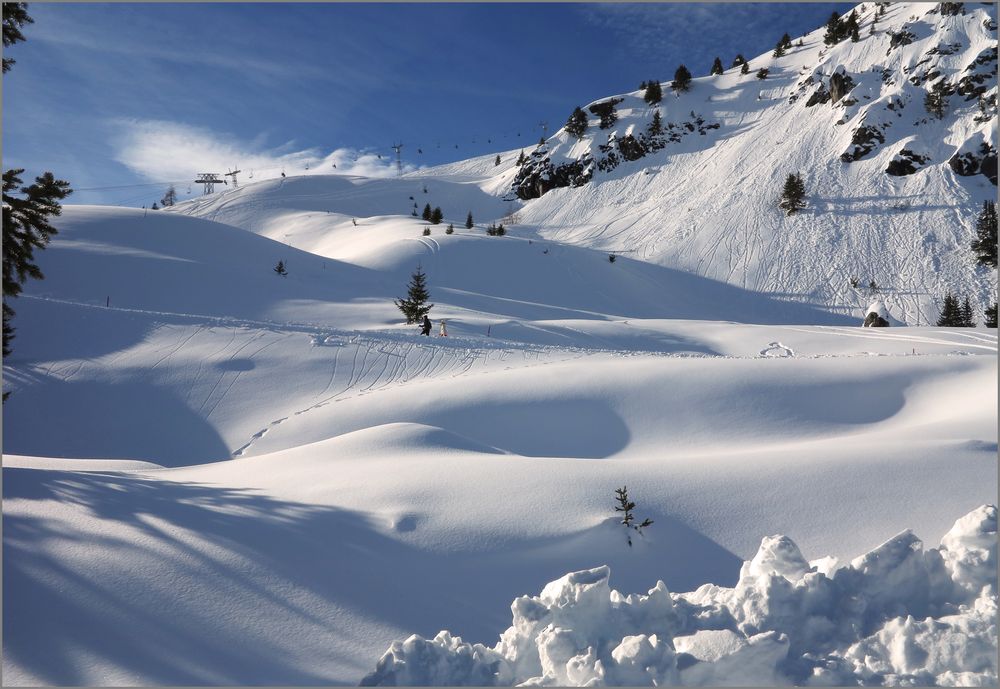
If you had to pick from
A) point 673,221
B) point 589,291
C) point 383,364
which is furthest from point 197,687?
point 673,221

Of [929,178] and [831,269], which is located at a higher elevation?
[929,178]

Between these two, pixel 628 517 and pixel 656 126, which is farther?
pixel 656 126

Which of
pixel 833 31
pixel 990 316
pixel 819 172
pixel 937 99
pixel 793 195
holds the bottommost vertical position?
pixel 990 316

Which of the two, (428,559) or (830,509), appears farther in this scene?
(830,509)

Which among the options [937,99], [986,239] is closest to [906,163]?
[937,99]

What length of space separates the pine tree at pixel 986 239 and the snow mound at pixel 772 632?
37.0 metres

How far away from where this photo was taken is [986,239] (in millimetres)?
30406

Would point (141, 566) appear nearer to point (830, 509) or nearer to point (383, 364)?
point (830, 509)

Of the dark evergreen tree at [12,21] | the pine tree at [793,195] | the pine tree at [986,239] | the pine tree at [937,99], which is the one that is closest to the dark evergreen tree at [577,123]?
the pine tree at [793,195]

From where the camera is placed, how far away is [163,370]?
465 inches

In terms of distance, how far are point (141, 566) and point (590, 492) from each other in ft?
13.7

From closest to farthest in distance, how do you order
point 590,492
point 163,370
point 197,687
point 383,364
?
1. point 197,687
2. point 590,492
3. point 163,370
4. point 383,364

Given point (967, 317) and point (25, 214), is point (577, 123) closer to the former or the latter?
point (967, 317)

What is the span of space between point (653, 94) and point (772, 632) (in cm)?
6443
